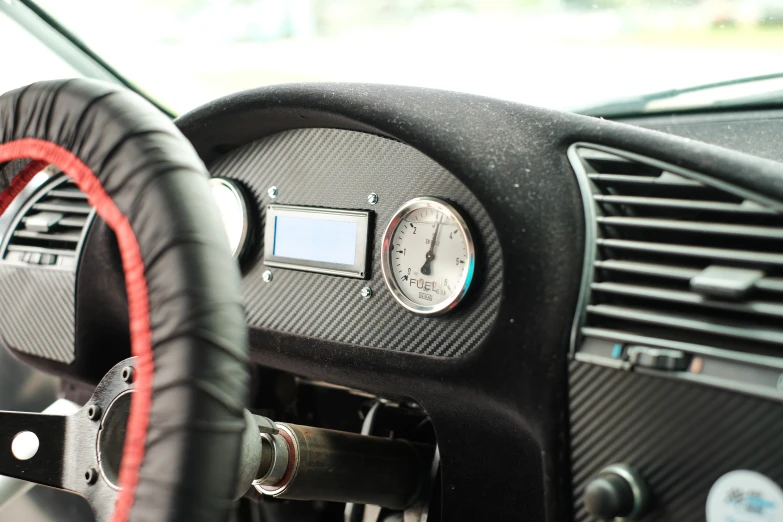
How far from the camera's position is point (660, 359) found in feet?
3.19

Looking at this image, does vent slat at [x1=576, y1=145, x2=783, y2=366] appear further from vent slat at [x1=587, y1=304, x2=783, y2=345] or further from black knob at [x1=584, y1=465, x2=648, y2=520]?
black knob at [x1=584, y1=465, x2=648, y2=520]

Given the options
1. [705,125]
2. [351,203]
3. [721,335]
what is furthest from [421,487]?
[705,125]

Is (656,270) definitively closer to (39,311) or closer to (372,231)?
(372,231)

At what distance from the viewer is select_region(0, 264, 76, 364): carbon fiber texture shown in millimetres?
1627

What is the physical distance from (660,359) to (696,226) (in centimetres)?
18

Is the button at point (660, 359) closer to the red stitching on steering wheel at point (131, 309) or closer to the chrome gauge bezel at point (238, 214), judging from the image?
the red stitching on steering wheel at point (131, 309)

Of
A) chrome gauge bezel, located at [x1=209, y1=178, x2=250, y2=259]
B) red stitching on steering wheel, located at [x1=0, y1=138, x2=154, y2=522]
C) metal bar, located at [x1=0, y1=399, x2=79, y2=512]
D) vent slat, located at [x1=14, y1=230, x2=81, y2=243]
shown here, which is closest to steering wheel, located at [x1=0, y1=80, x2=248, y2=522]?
red stitching on steering wheel, located at [x1=0, y1=138, x2=154, y2=522]

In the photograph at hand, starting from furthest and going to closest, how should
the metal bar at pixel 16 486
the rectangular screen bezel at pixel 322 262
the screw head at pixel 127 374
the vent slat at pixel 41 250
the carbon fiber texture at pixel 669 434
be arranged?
the metal bar at pixel 16 486 → the vent slat at pixel 41 250 → the rectangular screen bezel at pixel 322 262 → the carbon fiber texture at pixel 669 434 → the screw head at pixel 127 374

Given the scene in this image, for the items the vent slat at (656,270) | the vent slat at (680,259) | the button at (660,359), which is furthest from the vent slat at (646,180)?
the button at (660,359)

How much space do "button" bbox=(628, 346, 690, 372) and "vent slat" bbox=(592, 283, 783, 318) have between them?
0.07 metres

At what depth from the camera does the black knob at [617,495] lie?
98 centimetres

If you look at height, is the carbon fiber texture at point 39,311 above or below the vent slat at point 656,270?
below

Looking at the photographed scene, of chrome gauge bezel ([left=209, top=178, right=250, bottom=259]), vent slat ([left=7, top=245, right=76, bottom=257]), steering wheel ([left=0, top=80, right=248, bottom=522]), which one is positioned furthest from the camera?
vent slat ([left=7, top=245, right=76, bottom=257])

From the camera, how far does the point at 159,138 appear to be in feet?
2.19
